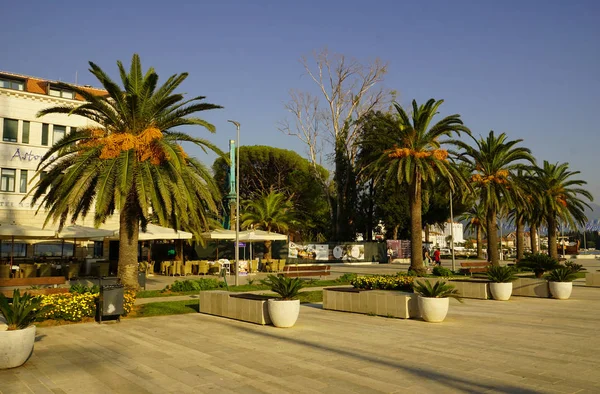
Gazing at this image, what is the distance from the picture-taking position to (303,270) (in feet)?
82.4

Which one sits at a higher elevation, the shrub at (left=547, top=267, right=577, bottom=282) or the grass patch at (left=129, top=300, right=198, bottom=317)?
the shrub at (left=547, top=267, right=577, bottom=282)

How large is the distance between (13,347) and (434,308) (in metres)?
8.70

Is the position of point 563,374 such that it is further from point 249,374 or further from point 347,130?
point 347,130

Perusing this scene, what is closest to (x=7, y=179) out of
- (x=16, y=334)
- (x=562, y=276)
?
(x=16, y=334)

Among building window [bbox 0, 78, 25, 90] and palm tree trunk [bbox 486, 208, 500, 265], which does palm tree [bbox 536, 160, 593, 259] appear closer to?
palm tree trunk [bbox 486, 208, 500, 265]

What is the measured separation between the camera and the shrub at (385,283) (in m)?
15.9

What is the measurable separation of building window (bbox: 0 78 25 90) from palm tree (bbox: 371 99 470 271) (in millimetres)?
27331

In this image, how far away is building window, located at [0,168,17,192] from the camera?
3525 cm

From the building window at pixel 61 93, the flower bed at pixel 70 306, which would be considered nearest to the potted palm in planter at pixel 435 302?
the flower bed at pixel 70 306

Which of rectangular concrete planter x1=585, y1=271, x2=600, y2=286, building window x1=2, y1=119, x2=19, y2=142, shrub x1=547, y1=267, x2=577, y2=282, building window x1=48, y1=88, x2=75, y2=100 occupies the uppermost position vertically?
building window x1=48, y1=88, x2=75, y2=100

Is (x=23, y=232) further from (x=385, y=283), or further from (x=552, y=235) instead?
(x=552, y=235)

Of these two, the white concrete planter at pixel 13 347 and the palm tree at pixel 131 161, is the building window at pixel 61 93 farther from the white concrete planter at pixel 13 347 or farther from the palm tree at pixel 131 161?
the white concrete planter at pixel 13 347

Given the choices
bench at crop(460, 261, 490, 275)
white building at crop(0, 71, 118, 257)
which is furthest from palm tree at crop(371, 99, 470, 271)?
white building at crop(0, 71, 118, 257)

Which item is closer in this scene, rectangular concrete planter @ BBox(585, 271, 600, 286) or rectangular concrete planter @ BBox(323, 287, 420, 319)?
rectangular concrete planter @ BBox(323, 287, 420, 319)
